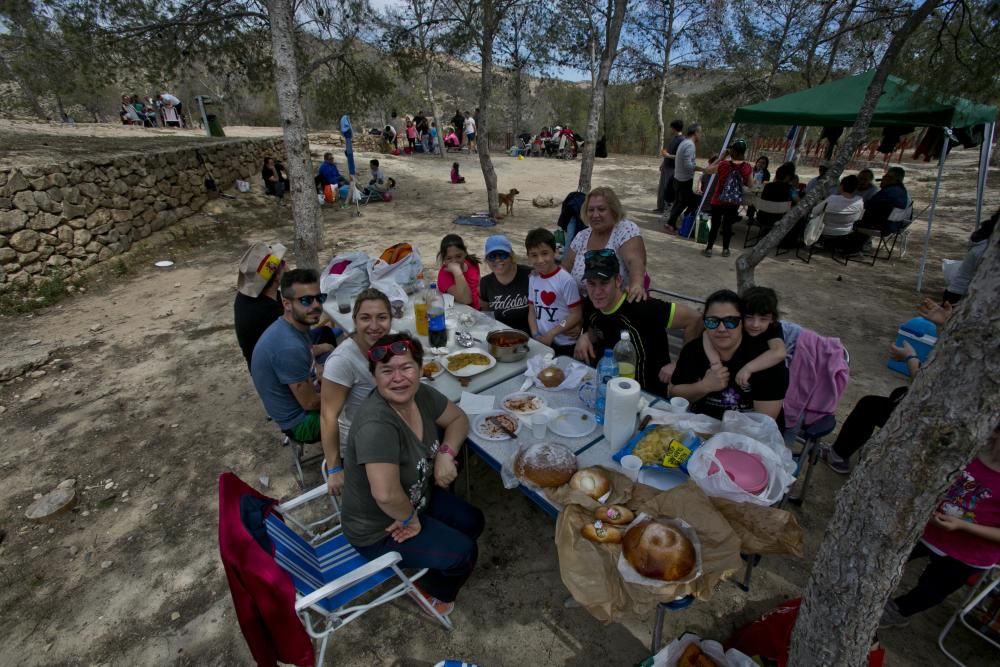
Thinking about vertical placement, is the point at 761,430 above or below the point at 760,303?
below

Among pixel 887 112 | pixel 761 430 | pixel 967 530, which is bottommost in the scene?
pixel 967 530

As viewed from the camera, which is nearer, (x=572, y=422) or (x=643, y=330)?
(x=572, y=422)

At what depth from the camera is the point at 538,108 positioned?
31.9 metres

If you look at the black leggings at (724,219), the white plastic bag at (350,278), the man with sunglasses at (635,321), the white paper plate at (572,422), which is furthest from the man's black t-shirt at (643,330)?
the black leggings at (724,219)

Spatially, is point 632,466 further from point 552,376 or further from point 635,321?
point 635,321

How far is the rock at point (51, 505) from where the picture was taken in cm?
324

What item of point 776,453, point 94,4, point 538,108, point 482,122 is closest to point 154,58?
point 94,4

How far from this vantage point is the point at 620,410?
7.11 ft

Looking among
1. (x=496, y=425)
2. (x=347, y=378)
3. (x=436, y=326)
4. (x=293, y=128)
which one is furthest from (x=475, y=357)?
(x=293, y=128)

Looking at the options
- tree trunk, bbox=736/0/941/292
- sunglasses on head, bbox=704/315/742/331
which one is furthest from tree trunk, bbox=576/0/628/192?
sunglasses on head, bbox=704/315/742/331

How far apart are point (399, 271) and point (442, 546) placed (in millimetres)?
3018

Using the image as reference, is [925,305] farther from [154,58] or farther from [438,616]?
[154,58]

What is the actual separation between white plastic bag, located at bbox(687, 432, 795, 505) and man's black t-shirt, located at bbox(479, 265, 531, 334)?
2190mm

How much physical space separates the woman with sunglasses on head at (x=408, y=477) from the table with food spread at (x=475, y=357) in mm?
438
